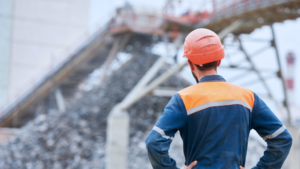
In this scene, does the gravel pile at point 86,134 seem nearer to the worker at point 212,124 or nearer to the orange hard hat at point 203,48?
the worker at point 212,124

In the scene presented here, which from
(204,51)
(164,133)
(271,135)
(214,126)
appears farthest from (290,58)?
(164,133)

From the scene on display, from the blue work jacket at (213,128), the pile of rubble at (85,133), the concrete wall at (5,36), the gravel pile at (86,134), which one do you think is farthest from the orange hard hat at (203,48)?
the concrete wall at (5,36)

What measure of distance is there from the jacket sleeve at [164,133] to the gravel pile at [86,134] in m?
8.49

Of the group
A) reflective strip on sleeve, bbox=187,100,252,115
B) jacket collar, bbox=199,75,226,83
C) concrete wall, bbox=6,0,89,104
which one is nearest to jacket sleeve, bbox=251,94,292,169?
reflective strip on sleeve, bbox=187,100,252,115

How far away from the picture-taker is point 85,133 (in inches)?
482

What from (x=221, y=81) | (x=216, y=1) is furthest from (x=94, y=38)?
(x=221, y=81)

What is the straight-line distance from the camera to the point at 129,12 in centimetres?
1516

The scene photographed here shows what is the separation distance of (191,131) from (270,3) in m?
6.89

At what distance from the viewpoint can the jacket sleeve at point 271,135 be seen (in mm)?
1748

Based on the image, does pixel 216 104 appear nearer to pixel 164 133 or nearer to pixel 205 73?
pixel 205 73

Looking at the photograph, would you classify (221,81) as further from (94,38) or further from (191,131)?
(94,38)

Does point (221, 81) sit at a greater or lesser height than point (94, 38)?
greater

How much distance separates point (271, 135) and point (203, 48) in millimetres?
657

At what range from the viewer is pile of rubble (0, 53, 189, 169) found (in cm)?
1073
